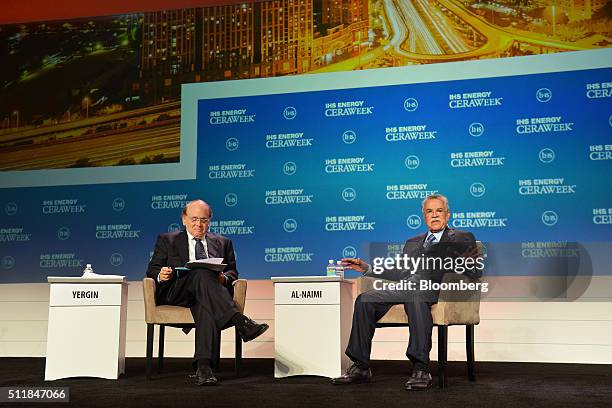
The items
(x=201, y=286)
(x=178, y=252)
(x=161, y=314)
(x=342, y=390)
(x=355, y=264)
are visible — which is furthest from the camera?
(x=178, y=252)

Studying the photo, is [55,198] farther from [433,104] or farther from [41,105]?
[433,104]

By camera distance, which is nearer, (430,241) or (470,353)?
(470,353)

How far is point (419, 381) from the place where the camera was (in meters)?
3.54

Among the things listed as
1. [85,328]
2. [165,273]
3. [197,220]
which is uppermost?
[197,220]

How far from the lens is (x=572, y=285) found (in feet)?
16.3

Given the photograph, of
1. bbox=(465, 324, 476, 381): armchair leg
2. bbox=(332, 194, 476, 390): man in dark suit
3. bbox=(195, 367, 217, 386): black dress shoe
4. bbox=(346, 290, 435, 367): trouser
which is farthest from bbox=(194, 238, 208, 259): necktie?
bbox=(465, 324, 476, 381): armchair leg

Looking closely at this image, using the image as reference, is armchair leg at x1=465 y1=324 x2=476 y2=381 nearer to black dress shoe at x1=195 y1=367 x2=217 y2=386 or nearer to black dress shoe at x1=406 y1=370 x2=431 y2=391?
black dress shoe at x1=406 y1=370 x2=431 y2=391

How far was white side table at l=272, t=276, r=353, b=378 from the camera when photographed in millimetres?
4055

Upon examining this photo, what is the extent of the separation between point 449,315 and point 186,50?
339 cm

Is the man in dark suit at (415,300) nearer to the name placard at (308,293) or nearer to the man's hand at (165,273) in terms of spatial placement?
the name placard at (308,293)

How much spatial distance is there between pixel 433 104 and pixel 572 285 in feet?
5.51

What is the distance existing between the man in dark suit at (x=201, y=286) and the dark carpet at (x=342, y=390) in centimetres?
24

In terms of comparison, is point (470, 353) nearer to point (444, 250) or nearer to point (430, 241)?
point (444, 250)

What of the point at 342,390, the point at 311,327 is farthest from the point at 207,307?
the point at 342,390
